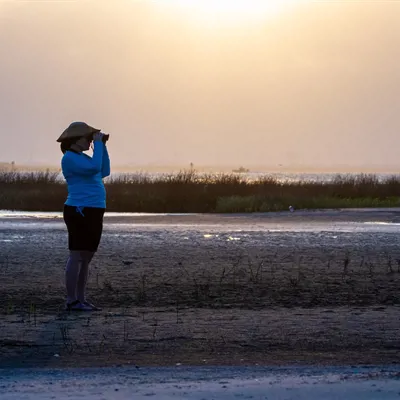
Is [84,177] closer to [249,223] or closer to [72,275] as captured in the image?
[72,275]

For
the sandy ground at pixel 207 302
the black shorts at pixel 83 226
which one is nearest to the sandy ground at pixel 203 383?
the sandy ground at pixel 207 302

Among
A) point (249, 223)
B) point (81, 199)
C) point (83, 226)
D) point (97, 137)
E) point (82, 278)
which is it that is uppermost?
point (97, 137)

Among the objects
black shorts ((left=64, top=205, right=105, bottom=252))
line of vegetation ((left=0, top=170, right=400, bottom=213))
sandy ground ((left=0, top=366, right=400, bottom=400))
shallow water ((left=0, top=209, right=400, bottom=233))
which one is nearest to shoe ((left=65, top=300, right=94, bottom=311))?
black shorts ((left=64, top=205, right=105, bottom=252))

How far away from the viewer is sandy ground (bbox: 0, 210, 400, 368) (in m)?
7.77

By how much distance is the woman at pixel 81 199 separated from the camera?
9.66 metres

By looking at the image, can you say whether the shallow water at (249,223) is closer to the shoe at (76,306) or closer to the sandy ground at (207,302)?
the sandy ground at (207,302)

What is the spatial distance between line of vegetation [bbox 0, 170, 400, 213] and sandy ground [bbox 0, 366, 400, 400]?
25.6 metres

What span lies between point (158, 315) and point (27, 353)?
6.97ft

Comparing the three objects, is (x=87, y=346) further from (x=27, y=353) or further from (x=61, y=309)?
(x=61, y=309)

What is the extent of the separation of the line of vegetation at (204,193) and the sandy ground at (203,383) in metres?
25.6

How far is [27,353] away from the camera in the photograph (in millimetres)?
7691

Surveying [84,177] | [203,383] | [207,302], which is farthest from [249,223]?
[203,383]

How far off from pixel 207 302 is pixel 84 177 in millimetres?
1898

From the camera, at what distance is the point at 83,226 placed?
31.8 feet
